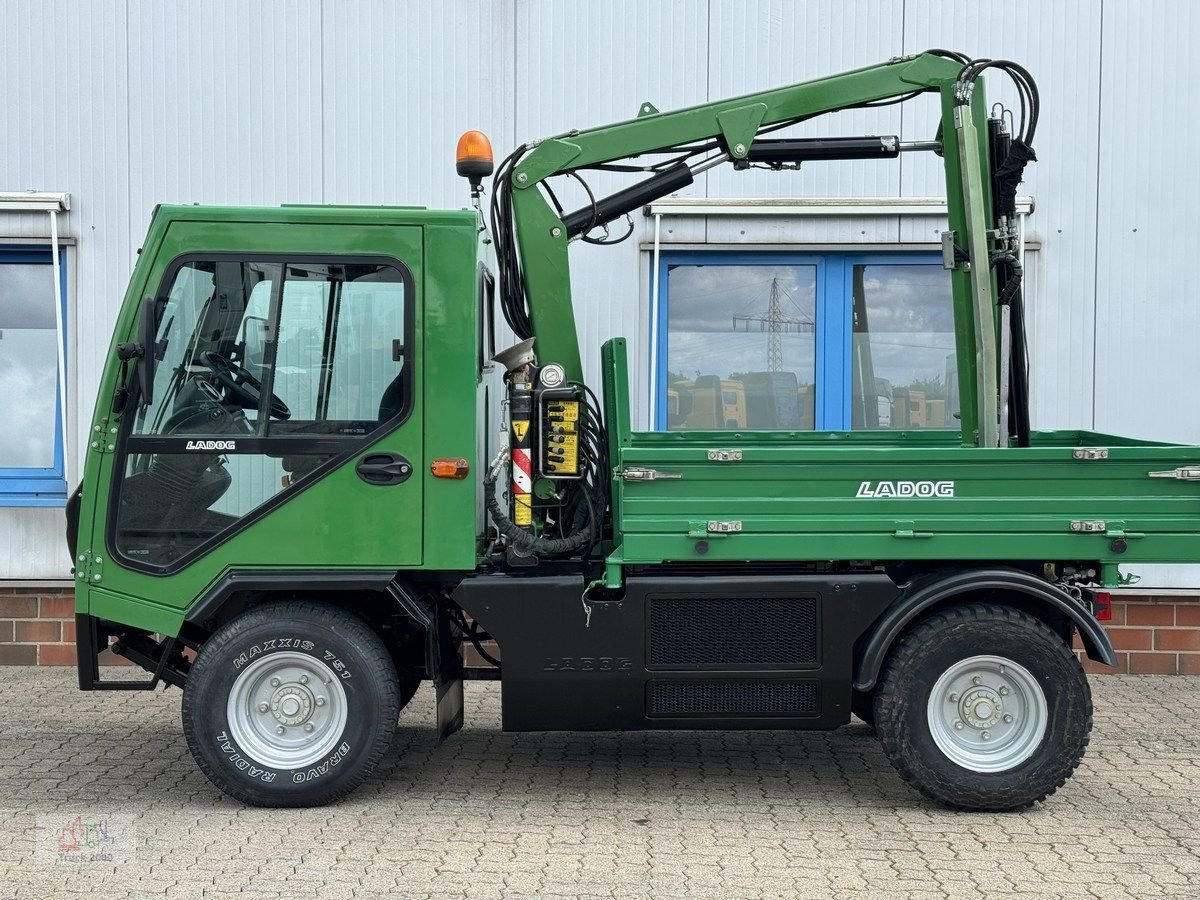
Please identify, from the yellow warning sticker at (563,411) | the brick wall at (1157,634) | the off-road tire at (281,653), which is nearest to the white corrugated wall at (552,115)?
the brick wall at (1157,634)

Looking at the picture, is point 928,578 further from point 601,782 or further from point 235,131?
point 235,131

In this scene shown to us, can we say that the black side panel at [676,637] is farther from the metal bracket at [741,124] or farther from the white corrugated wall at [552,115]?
the white corrugated wall at [552,115]

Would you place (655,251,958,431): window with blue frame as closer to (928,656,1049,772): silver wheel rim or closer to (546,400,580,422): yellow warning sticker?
(546,400,580,422): yellow warning sticker

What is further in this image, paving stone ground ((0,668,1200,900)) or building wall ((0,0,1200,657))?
building wall ((0,0,1200,657))

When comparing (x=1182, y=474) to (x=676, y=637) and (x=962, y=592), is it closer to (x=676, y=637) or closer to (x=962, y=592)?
(x=962, y=592)

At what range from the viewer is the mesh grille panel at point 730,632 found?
5.43 m

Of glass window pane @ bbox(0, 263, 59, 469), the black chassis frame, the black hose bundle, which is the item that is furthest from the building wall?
the black chassis frame

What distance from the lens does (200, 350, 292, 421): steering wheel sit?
17.5ft

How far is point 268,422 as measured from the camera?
532 cm

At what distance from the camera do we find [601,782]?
589cm

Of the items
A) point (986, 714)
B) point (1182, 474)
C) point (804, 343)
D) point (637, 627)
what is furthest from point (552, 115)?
point (986, 714)

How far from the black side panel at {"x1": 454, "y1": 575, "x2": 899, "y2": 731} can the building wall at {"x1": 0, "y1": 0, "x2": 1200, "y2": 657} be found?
10.8ft

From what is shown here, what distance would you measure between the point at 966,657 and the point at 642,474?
161cm

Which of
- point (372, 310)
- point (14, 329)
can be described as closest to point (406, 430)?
point (372, 310)
